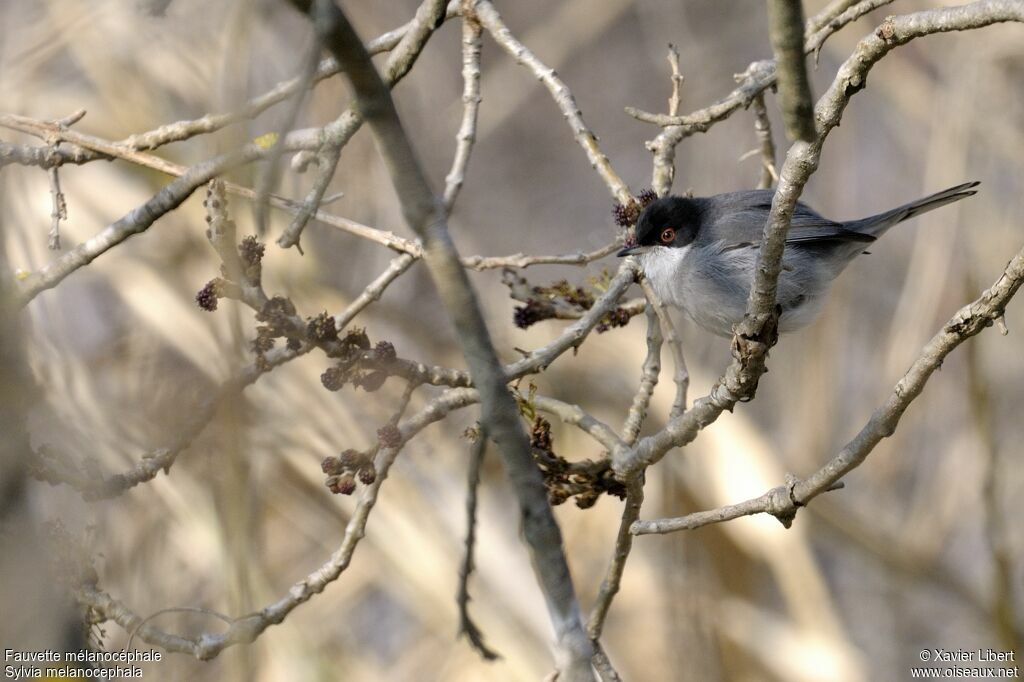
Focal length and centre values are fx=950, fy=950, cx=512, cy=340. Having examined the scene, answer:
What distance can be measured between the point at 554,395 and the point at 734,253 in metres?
2.56

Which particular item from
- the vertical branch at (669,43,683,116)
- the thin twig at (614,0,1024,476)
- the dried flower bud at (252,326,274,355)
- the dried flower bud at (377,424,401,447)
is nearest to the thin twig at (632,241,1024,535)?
the thin twig at (614,0,1024,476)

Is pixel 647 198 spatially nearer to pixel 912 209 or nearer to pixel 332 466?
pixel 912 209

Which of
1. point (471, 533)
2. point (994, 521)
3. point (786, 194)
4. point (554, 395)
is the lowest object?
point (471, 533)

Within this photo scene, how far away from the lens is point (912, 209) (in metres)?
3.82

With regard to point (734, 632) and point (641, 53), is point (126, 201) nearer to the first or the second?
point (734, 632)

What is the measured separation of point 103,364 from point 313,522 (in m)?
1.67

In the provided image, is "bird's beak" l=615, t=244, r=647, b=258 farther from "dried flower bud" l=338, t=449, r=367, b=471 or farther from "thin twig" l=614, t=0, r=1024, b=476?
"dried flower bud" l=338, t=449, r=367, b=471

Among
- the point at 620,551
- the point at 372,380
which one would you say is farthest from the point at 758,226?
the point at 372,380

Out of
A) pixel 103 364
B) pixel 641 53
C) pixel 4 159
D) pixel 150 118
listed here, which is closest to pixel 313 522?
pixel 103 364

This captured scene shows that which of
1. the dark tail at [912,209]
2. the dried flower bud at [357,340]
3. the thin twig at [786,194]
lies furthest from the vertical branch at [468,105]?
the dark tail at [912,209]

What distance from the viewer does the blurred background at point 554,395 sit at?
5.55m

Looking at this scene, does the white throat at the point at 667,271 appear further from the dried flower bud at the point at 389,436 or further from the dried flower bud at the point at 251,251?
the dried flower bud at the point at 251,251

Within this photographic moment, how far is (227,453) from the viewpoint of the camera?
1.82 metres

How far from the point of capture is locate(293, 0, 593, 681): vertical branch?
134cm
